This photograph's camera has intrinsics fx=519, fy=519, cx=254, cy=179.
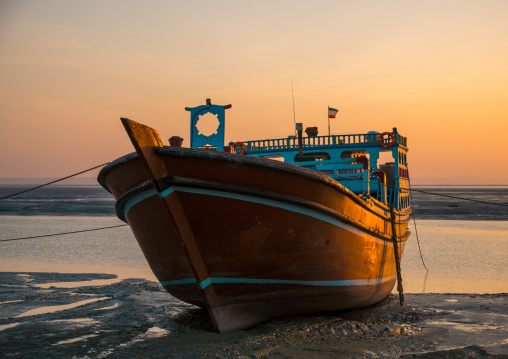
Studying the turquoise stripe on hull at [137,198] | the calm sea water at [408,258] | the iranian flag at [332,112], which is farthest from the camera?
the iranian flag at [332,112]

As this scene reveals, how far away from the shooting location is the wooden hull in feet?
21.2

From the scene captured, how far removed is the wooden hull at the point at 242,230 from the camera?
646 centimetres

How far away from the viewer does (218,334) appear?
23.0 ft

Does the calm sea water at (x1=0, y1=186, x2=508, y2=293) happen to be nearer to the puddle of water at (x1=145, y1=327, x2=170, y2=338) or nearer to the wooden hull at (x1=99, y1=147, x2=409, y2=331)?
the wooden hull at (x1=99, y1=147, x2=409, y2=331)

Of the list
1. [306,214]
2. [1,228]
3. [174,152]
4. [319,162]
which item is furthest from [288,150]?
[1,228]


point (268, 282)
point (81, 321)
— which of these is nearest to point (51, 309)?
point (81, 321)

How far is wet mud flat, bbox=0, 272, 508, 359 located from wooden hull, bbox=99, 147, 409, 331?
0.46 meters

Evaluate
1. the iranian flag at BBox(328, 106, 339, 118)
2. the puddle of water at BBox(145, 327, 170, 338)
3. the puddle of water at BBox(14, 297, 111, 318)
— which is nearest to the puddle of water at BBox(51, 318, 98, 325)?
the puddle of water at BBox(14, 297, 111, 318)

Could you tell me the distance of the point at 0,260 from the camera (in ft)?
49.1

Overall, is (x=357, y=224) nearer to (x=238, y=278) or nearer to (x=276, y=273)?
(x=276, y=273)

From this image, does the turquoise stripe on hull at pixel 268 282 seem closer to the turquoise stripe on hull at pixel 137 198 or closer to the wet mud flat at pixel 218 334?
the wet mud flat at pixel 218 334

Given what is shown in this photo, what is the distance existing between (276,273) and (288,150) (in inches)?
230

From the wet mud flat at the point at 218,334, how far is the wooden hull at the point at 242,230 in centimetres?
46

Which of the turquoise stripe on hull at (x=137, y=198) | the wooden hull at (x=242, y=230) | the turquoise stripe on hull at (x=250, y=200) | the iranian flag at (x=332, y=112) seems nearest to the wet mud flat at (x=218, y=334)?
the wooden hull at (x=242, y=230)
